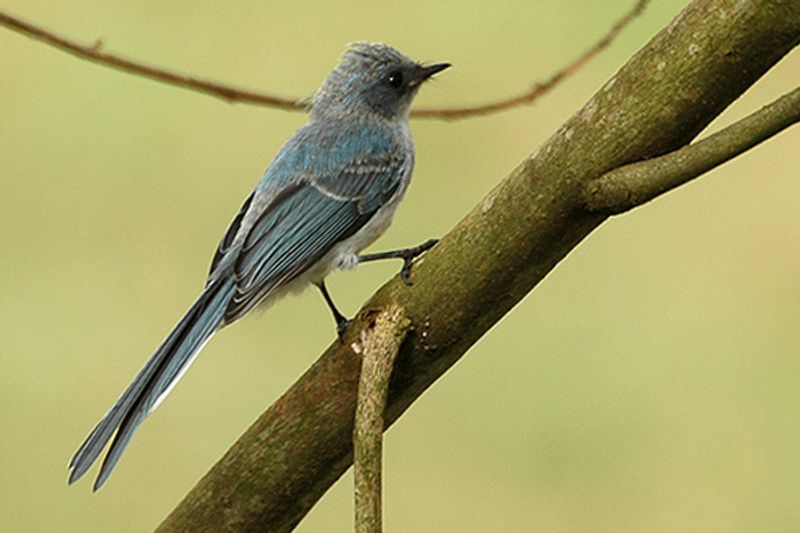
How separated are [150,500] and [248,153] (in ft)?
4.12

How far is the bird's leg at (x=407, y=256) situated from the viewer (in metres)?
1.64

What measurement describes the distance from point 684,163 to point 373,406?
1.45ft

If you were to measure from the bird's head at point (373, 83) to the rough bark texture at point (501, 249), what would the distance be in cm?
143

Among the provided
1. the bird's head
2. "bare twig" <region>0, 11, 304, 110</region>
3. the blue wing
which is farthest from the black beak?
"bare twig" <region>0, 11, 304, 110</region>

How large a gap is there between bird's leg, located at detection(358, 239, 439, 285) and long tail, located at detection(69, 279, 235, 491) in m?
0.26

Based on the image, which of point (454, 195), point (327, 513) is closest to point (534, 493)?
point (327, 513)

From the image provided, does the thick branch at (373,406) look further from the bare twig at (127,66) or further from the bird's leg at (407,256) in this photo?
the bare twig at (127,66)

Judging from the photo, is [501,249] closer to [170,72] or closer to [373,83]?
[170,72]

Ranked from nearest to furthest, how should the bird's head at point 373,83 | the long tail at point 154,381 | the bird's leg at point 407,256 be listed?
1. the bird's leg at point 407,256
2. the long tail at point 154,381
3. the bird's head at point 373,83

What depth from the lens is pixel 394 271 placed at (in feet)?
12.8

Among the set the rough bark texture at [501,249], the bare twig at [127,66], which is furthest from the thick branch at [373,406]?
the bare twig at [127,66]

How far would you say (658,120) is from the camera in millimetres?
1439

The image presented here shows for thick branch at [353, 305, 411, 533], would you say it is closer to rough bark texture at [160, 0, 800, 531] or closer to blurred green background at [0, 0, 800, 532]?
rough bark texture at [160, 0, 800, 531]

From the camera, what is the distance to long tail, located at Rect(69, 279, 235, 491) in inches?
70.5
